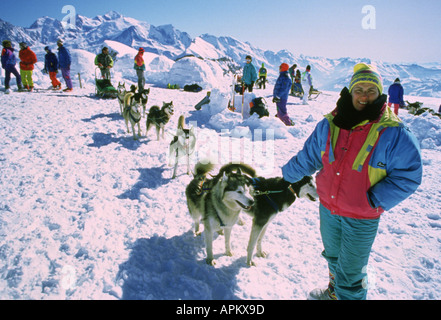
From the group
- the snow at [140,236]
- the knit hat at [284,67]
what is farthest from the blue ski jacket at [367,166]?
the knit hat at [284,67]

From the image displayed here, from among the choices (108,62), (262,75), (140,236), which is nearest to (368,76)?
(140,236)

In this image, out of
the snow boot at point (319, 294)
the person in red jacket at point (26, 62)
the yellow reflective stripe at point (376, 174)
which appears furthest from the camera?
the person in red jacket at point (26, 62)

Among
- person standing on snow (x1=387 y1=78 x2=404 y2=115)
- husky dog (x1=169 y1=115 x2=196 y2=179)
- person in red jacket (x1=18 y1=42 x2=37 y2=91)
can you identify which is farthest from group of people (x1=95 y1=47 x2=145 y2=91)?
person standing on snow (x1=387 y1=78 x2=404 y2=115)

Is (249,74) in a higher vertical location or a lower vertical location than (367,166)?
higher

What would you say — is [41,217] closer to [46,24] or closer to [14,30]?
[14,30]

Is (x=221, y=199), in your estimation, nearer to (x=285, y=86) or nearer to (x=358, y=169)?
(x=358, y=169)

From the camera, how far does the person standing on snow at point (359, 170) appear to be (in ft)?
4.47

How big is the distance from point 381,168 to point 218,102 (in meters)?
8.74

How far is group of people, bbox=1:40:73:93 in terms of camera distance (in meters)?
9.30

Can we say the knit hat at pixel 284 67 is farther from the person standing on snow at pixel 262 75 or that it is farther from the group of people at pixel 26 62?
the group of people at pixel 26 62

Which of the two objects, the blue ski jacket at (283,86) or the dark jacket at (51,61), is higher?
the dark jacket at (51,61)

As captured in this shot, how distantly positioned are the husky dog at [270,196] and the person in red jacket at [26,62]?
40.8 feet

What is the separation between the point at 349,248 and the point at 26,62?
Result: 1393 centimetres

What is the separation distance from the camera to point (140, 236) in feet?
9.97
